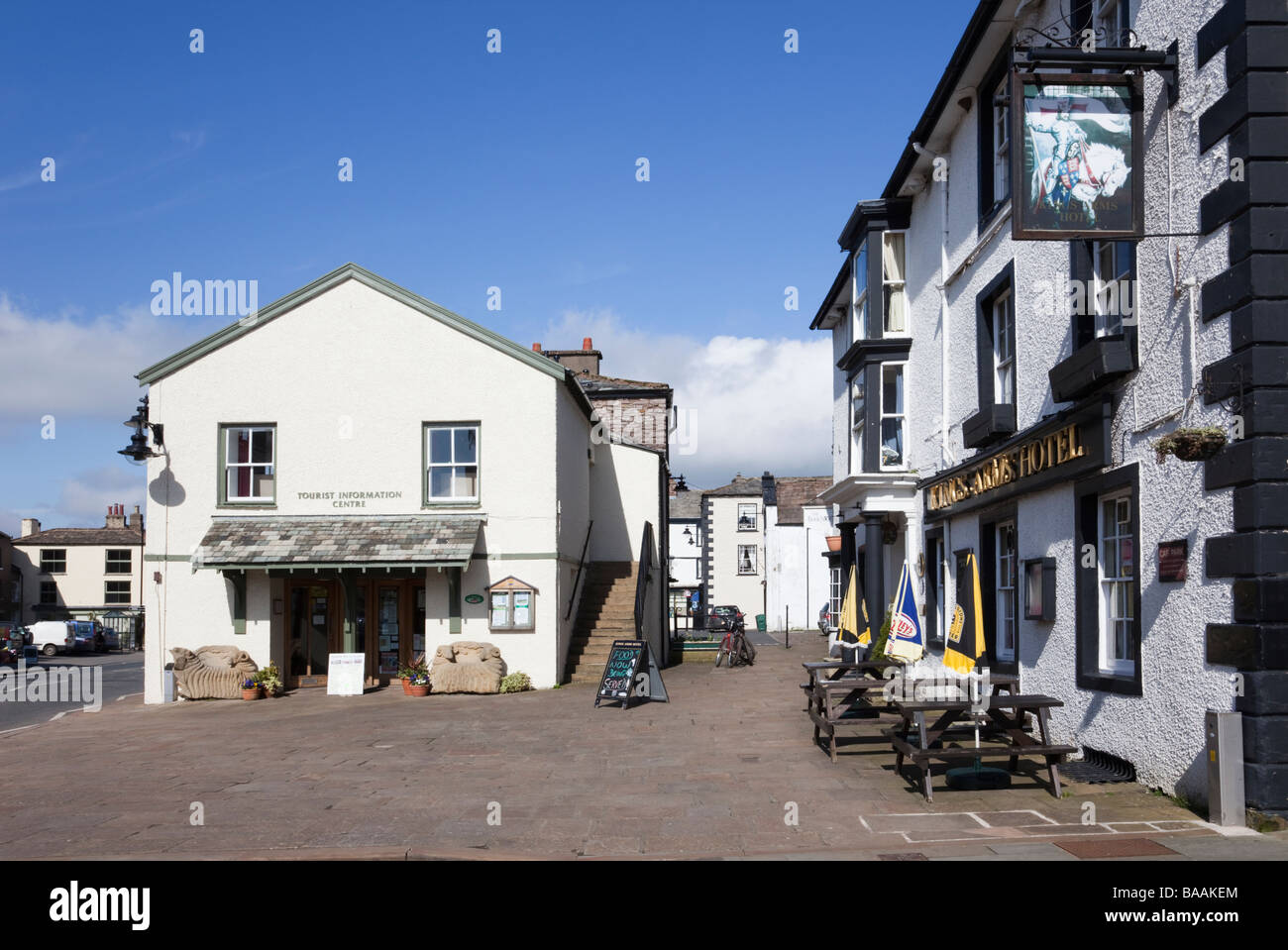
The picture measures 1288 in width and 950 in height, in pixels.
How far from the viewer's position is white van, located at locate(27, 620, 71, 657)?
4806cm

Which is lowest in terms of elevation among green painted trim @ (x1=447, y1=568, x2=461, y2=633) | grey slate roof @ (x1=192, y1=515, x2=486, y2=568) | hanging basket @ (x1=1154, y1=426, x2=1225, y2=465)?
green painted trim @ (x1=447, y1=568, x2=461, y2=633)

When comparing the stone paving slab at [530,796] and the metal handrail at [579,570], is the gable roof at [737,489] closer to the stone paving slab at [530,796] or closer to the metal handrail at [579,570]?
the metal handrail at [579,570]

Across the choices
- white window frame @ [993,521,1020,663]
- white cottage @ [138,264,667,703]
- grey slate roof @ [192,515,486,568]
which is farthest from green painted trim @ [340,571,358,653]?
white window frame @ [993,521,1020,663]

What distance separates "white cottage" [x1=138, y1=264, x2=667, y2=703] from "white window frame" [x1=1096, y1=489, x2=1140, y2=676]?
11.8 metres

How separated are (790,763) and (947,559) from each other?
18.4ft

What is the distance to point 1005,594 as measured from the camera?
13.7 m

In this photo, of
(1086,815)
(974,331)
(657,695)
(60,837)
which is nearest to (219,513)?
(657,695)

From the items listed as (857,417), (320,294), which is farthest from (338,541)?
(857,417)

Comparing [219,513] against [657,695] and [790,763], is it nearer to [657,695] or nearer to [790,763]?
[657,695]

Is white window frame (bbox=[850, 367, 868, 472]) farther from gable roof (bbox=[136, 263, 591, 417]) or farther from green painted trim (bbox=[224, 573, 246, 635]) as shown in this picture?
green painted trim (bbox=[224, 573, 246, 635])

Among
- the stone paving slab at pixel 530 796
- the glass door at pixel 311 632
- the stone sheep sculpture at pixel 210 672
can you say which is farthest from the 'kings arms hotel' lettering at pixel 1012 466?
the stone sheep sculpture at pixel 210 672

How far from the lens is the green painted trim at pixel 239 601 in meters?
20.4

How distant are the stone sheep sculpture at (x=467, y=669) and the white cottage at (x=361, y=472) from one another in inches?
15.0
